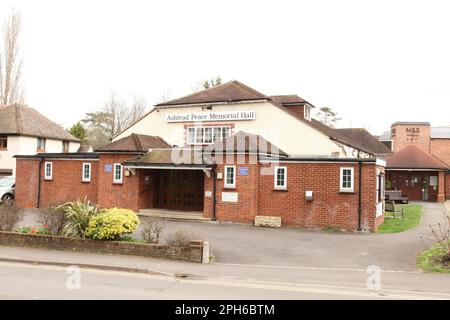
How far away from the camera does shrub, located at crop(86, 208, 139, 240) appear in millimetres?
12078

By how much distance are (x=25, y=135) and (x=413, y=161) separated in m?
34.4

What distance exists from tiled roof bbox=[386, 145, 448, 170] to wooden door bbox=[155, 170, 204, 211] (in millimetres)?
21633

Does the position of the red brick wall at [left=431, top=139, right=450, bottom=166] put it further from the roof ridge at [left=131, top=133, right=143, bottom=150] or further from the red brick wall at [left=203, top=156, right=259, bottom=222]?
the roof ridge at [left=131, top=133, right=143, bottom=150]

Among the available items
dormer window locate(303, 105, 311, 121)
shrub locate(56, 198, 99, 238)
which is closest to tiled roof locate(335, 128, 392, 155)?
dormer window locate(303, 105, 311, 121)

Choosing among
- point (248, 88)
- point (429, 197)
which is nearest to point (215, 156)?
point (248, 88)

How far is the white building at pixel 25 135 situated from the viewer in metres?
37.8

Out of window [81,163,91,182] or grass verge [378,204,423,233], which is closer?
grass verge [378,204,423,233]

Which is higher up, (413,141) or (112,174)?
(413,141)

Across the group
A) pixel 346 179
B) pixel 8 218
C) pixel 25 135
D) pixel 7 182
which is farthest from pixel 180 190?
pixel 25 135

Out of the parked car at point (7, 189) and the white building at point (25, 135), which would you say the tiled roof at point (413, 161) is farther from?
the white building at point (25, 135)
